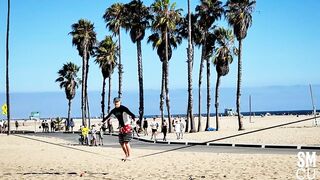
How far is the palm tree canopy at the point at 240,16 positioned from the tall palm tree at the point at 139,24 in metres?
12.2

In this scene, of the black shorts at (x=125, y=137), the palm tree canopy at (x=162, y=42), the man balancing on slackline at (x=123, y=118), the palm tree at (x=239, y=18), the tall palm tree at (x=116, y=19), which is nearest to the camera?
the man balancing on slackline at (x=123, y=118)

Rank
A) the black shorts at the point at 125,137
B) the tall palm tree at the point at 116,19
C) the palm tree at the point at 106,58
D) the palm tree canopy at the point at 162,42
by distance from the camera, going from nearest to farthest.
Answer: the black shorts at the point at 125,137
the palm tree canopy at the point at 162,42
the tall palm tree at the point at 116,19
the palm tree at the point at 106,58

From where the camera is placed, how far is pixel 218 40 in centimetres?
4950

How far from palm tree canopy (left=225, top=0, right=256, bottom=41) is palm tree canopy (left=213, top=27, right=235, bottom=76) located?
325cm

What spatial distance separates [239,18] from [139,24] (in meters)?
14.4

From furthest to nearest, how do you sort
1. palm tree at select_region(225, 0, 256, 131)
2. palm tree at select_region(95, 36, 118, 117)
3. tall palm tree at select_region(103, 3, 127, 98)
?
palm tree at select_region(95, 36, 118, 117) < tall palm tree at select_region(103, 3, 127, 98) < palm tree at select_region(225, 0, 256, 131)

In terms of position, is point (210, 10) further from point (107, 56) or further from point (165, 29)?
point (107, 56)

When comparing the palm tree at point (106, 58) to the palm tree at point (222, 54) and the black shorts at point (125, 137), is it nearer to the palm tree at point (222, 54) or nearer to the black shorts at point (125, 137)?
the palm tree at point (222, 54)

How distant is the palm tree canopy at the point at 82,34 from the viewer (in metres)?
66.2

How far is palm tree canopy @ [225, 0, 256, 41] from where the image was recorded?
147 feet

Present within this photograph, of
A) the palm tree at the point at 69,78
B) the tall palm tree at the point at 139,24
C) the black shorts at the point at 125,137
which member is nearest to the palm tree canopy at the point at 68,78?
the palm tree at the point at 69,78

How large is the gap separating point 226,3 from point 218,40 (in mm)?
4642

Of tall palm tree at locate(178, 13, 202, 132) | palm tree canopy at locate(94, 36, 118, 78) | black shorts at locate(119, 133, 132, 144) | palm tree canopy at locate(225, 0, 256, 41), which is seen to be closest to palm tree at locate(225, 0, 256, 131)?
palm tree canopy at locate(225, 0, 256, 41)

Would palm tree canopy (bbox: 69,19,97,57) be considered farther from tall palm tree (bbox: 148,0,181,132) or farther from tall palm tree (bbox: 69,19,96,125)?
tall palm tree (bbox: 148,0,181,132)
